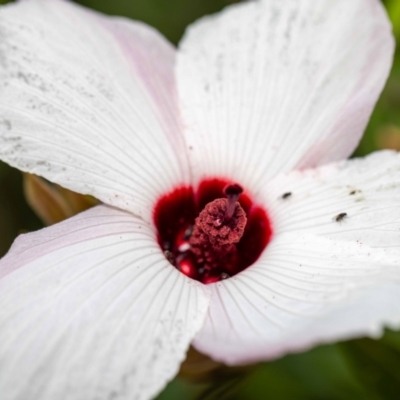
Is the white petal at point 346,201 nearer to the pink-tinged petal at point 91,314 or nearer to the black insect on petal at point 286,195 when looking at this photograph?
the black insect on petal at point 286,195

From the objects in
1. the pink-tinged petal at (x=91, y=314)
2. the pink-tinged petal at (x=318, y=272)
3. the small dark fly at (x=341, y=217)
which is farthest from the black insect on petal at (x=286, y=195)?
the pink-tinged petal at (x=91, y=314)

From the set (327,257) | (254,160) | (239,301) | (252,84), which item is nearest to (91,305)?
(239,301)

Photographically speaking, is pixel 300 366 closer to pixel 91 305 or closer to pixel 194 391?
pixel 194 391

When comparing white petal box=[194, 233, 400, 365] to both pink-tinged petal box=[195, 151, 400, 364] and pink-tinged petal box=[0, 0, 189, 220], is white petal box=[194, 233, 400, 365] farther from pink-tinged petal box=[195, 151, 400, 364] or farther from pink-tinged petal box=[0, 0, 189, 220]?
pink-tinged petal box=[0, 0, 189, 220]

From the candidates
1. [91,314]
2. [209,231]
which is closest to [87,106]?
[209,231]

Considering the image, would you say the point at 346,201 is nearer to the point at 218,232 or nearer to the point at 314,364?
the point at 218,232
